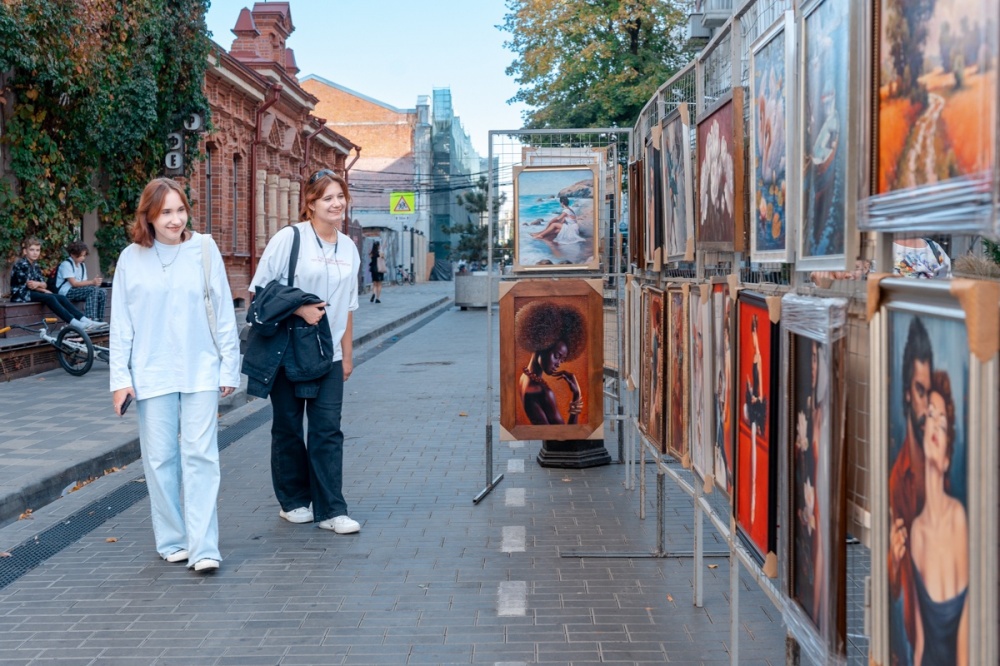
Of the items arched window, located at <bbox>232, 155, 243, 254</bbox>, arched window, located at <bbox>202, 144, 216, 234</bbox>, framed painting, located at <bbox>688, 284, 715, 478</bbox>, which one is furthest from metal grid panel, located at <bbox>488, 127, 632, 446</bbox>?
arched window, located at <bbox>232, 155, 243, 254</bbox>

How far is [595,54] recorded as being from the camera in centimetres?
3438

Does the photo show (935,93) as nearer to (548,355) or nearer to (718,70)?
(718,70)

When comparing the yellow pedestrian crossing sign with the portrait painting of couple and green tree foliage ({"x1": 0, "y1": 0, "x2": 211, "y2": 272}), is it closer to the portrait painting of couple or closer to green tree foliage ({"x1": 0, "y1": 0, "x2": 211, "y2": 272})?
green tree foliage ({"x1": 0, "y1": 0, "x2": 211, "y2": 272})

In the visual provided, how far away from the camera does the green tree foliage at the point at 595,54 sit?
33.8 m

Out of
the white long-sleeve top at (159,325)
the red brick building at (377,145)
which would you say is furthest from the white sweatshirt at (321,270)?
the red brick building at (377,145)

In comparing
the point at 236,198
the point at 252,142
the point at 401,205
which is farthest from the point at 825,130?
the point at 401,205

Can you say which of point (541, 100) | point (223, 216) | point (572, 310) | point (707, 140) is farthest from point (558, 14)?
point (707, 140)

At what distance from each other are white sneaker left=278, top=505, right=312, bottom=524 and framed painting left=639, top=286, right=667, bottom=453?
82.3 inches

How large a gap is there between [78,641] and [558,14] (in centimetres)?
3203

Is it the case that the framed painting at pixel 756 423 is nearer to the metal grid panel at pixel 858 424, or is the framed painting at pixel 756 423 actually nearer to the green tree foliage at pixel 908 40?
the metal grid panel at pixel 858 424

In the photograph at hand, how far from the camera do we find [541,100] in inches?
1449

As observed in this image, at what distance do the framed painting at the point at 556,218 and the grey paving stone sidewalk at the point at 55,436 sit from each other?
340 cm

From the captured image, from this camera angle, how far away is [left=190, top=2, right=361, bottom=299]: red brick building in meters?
29.4

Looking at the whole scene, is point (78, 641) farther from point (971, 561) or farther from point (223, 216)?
point (223, 216)
